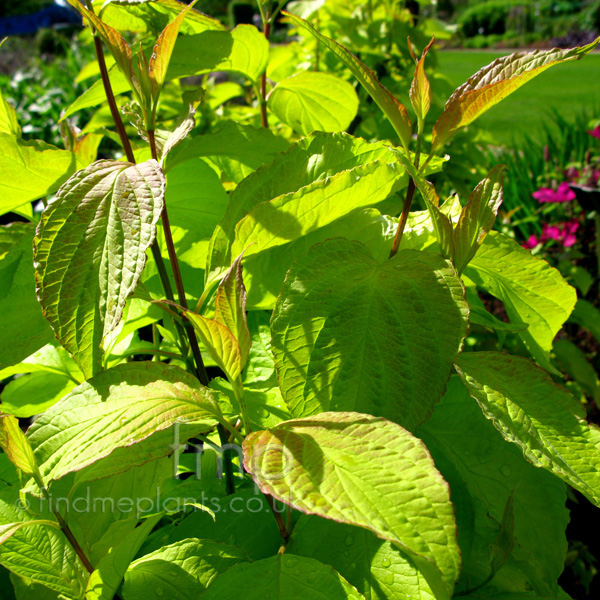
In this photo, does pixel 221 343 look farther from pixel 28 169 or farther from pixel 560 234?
pixel 560 234

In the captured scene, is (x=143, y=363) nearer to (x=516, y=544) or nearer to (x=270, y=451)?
(x=270, y=451)

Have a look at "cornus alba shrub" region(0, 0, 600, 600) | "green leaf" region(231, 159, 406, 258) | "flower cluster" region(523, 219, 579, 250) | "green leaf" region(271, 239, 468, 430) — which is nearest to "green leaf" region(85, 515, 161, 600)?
"cornus alba shrub" region(0, 0, 600, 600)

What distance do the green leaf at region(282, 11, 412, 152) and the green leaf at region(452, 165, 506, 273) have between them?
97 millimetres

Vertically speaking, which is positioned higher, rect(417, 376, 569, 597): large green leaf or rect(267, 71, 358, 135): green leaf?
rect(267, 71, 358, 135): green leaf

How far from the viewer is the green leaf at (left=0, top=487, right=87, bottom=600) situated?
659 millimetres

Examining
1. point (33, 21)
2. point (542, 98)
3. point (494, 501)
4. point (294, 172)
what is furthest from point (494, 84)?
point (33, 21)

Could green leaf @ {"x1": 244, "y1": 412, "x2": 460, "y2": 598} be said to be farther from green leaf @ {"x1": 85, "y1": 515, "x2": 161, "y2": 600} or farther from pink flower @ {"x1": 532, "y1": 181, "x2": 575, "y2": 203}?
pink flower @ {"x1": 532, "y1": 181, "x2": 575, "y2": 203}

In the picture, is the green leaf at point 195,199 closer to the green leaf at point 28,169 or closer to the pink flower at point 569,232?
the green leaf at point 28,169

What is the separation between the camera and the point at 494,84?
1.94 ft

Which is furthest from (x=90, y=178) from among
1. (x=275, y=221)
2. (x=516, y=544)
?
(x=516, y=544)

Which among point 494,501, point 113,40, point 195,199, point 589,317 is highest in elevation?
point 113,40

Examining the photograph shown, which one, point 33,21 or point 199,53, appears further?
point 33,21

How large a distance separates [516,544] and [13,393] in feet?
2.39

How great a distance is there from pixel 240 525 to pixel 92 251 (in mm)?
356
